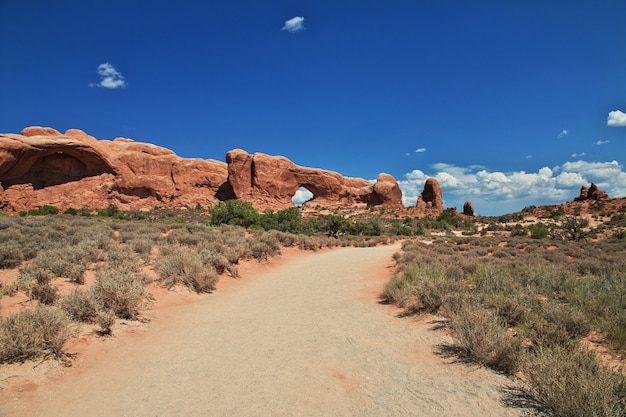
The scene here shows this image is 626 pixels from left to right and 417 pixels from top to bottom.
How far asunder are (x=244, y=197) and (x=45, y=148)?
81.1 ft

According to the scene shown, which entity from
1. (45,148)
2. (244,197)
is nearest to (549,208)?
(244,197)

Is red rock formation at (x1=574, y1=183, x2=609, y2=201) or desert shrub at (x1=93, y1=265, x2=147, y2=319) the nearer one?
desert shrub at (x1=93, y1=265, x2=147, y2=319)

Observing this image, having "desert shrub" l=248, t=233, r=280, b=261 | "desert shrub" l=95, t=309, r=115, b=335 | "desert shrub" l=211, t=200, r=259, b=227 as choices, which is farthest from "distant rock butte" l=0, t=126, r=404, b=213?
"desert shrub" l=95, t=309, r=115, b=335

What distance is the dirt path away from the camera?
341 cm

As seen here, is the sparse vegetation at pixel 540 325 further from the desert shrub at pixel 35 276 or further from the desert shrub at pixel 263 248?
the desert shrub at pixel 35 276

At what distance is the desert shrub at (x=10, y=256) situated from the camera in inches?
313

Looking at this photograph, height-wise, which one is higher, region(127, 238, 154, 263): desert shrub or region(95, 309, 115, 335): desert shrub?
region(127, 238, 154, 263): desert shrub

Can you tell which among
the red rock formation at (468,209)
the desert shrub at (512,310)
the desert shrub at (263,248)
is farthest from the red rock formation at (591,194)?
the desert shrub at (512,310)

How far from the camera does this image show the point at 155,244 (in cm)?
1263

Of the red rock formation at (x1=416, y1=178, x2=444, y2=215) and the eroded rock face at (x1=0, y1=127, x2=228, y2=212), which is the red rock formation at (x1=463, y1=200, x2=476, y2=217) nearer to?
the red rock formation at (x1=416, y1=178, x2=444, y2=215)

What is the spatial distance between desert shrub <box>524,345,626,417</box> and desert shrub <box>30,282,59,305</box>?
7447mm

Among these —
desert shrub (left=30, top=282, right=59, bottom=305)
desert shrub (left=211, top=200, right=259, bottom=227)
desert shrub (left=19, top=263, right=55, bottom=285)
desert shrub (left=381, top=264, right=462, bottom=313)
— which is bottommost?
desert shrub (left=381, top=264, right=462, bottom=313)

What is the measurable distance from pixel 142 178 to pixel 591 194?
65981 millimetres

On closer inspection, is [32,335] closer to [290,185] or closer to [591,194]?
[290,185]
